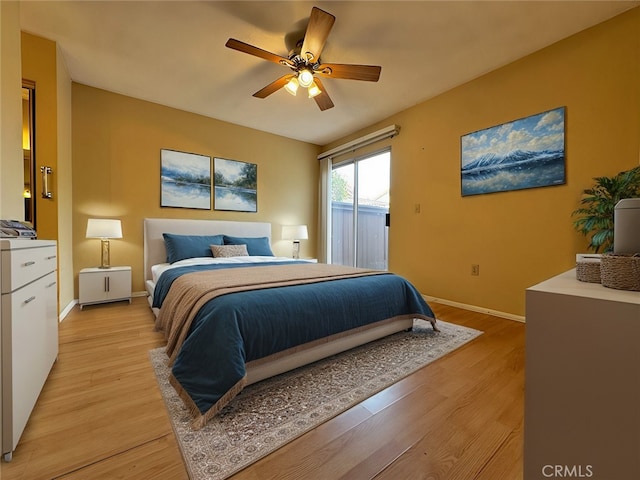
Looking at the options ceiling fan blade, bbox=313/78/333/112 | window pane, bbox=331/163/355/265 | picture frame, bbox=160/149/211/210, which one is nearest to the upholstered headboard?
picture frame, bbox=160/149/211/210

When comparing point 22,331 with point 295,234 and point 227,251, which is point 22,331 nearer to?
point 227,251

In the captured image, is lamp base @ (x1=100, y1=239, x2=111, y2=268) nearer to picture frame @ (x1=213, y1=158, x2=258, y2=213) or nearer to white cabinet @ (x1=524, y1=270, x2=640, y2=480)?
picture frame @ (x1=213, y1=158, x2=258, y2=213)

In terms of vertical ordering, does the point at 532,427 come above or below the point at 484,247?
below

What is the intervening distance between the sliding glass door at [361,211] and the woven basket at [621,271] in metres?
3.48

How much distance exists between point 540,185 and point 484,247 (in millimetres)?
798

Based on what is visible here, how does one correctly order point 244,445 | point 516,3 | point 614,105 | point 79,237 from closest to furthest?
point 244,445 → point 516,3 → point 614,105 → point 79,237

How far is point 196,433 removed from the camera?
1179 millimetres

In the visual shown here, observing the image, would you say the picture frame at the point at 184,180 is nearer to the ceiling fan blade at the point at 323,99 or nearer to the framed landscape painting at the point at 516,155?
the ceiling fan blade at the point at 323,99

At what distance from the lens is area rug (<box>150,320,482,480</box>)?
3.53 ft

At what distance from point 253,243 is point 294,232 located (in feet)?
3.05

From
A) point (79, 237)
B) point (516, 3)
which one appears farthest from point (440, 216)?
point (79, 237)

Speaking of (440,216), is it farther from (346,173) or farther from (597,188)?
(346,173)

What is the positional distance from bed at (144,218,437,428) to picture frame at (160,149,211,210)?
1.67m

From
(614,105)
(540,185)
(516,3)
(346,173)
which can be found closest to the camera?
(516,3)
